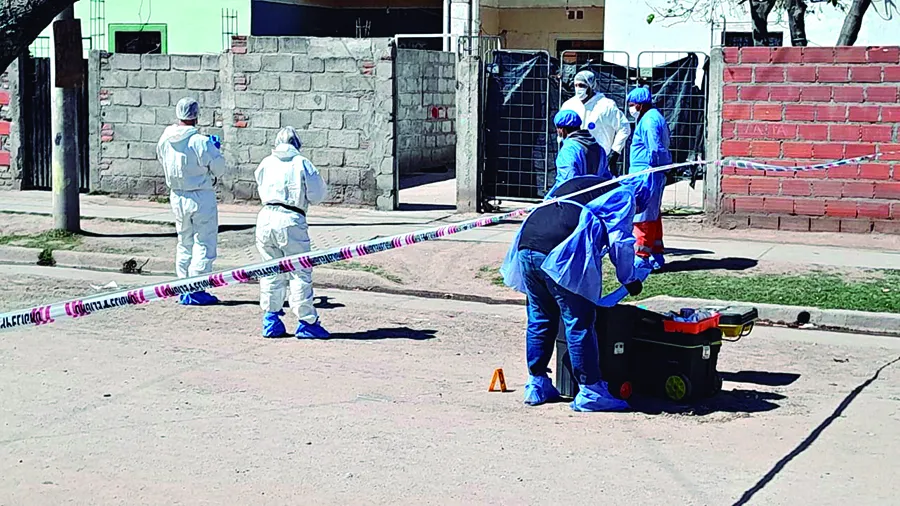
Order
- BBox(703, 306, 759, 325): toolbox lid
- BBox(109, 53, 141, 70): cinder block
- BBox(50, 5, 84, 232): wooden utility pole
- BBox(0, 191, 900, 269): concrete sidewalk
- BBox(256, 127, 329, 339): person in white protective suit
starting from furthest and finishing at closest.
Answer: BBox(109, 53, 141, 70): cinder block → BBox(50, 5, 84, 232): wooden utility pole → BBox(0, 191, 900, 269): concrete sidewalk → BBox(256, 127, 329, 339): person in white protective suit → BBox(703, 306, 759, 325): toolbox lid

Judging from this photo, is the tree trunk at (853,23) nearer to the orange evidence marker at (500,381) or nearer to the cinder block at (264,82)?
the cinder block at (264,82)

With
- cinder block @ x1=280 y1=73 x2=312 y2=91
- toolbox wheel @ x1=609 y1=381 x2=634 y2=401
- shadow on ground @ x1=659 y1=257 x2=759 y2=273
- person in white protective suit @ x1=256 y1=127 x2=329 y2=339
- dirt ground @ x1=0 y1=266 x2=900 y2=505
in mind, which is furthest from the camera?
cinder block @ x1=280 y1=73 x2=312 y2=91

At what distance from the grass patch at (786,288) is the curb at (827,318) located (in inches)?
7.3

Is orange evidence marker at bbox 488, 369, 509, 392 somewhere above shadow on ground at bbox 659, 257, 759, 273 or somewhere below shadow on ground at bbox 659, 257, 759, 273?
below

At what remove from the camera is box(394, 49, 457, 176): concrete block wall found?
20656 millimetres

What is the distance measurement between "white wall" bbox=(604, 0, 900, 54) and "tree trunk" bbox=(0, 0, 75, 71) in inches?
838

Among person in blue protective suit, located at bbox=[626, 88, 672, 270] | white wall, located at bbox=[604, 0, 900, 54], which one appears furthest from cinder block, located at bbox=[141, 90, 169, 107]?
white wall, located at bbox=[604, 0, 900, 54]

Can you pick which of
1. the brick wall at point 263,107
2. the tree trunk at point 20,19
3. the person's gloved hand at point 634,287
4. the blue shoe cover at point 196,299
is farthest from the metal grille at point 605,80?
the tree trunk at point 20,19

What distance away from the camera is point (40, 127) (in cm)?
1928

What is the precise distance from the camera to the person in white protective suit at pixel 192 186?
11.1 metres

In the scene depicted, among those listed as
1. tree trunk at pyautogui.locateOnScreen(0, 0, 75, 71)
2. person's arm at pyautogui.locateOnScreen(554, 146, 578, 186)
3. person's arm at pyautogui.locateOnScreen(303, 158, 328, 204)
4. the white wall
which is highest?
the white wall

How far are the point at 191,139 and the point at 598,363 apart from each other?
5.12 metres

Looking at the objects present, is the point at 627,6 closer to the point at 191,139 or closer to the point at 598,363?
the point at 191,139

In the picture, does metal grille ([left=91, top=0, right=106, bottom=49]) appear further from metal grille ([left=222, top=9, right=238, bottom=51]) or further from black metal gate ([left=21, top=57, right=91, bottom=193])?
black metal gate ([left=21, top=57, right=91, bottom=193])
